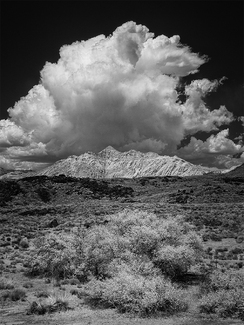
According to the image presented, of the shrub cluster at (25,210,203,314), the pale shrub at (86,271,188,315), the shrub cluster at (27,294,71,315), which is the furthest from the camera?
the shrub cluster at (27,294,71,315)

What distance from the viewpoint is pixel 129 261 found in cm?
1791

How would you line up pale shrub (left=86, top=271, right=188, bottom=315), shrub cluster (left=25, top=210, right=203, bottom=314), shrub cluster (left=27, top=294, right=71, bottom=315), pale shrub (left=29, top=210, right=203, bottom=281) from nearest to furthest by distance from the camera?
pale shrub (left=86, top=271, right=188, bottom=315)
shrub cluster (left=25, top=210, right=203, bottom=314)
shrub cluster (left=27, top=294, right=71, bottom=315)
pale shrub (left=29, top=210, right=203, bottom=281)

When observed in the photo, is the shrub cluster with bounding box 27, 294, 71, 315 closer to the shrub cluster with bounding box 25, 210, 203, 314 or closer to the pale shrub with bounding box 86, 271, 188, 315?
the shrub cluster with bounding box 25, 210, 203, 314

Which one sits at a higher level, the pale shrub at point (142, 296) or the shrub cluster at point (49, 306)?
the pale shrub at point (142, 296)

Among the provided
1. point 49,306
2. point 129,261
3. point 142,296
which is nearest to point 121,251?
point 129,261

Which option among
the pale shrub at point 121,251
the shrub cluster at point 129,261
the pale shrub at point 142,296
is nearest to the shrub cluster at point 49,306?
the shrub cluster at point 129,261

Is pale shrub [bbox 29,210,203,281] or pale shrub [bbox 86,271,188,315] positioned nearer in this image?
pale shrub [bbox 86,271,188,315]

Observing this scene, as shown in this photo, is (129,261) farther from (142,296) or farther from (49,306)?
(49,306)

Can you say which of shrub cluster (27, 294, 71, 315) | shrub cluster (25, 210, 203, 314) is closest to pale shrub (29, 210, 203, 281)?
shrub cluster (25, 210, 203, 314)

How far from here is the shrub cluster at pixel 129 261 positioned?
14242 mm

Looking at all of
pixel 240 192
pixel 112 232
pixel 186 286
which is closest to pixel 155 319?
pixel 186 286

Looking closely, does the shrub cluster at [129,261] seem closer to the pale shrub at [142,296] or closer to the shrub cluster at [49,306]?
the pale shrub at [142,296]

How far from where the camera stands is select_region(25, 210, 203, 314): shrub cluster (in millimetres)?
14242

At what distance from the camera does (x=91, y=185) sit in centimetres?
12719
